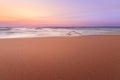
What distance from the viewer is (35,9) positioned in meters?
0.84

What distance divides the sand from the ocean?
5 cm

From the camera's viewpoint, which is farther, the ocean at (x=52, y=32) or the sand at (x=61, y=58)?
the sand at (x=61, y=58)

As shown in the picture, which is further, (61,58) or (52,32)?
(61,58)

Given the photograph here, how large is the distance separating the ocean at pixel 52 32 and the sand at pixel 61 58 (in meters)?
0.05

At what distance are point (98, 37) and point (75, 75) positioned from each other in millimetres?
245

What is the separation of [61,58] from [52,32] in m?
0.18

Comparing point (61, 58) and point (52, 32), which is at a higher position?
point (52, 32)

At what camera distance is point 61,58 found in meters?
1.05

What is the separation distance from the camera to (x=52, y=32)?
0.94 meters

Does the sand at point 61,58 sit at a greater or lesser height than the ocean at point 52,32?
lesser

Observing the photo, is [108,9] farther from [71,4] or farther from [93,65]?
[93,65]

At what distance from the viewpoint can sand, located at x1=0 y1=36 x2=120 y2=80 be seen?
102cm

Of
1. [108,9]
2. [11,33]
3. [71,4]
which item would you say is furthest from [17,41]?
[108,9]

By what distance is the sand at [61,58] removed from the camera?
1.02m
